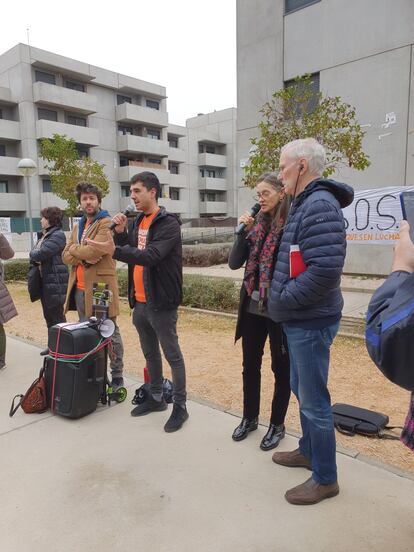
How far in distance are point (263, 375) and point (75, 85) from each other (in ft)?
117

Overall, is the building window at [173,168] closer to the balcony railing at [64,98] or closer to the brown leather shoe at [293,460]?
the balcony railing at [64,98]

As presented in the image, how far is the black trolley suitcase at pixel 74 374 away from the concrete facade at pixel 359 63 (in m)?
9.62

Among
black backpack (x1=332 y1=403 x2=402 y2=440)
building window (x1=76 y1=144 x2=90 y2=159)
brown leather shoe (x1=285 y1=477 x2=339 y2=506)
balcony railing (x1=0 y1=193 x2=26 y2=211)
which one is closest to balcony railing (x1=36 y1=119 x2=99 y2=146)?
building window (x1=76 y1=144 x2=90 y2=159)

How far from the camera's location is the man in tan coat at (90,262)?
152 inches

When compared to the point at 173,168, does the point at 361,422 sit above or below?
below

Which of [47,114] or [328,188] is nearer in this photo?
[328,188]

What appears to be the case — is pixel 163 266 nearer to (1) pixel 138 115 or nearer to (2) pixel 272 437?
(2) pixel 272 437

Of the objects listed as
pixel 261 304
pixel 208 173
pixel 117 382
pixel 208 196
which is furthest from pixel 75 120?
pixel 261 304

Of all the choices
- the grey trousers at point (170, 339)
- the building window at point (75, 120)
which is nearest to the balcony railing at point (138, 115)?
the building window at point (75, 120)

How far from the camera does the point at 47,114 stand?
32094mm

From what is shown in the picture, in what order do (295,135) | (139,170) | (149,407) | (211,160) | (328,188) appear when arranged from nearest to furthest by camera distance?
(328,188) → (149,407) → (295,135) → (139,170) → (211,160)

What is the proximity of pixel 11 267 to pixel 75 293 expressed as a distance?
9.44 meters

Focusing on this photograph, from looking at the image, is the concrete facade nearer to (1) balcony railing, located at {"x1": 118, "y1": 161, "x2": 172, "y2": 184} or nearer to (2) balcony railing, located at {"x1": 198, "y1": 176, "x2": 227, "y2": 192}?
(1) balcony railing, located at {"x1": 118, "y1": 161, "x2": 172, "y2": 184}

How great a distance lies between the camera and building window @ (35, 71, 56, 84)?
3142 cm
